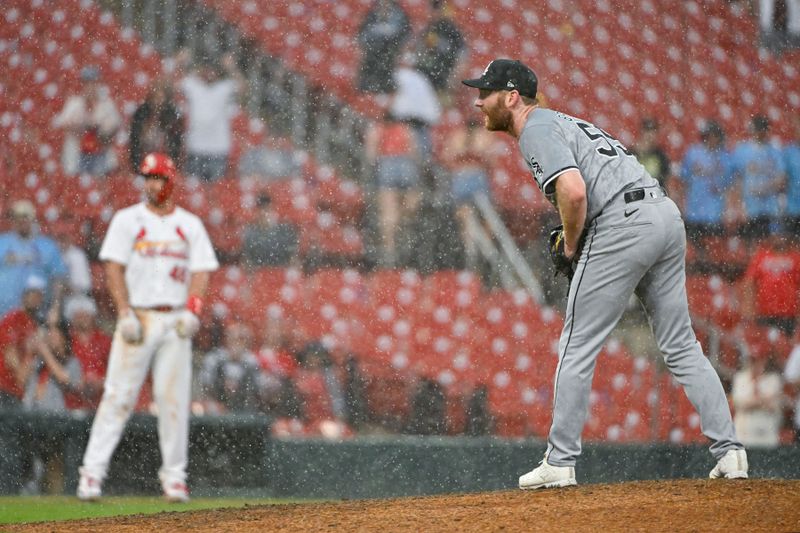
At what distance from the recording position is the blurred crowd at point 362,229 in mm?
7242

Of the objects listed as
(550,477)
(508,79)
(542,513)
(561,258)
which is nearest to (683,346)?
(561,258)

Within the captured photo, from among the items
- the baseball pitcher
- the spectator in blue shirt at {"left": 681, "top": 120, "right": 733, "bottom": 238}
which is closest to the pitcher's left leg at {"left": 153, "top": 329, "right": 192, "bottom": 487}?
the baseball pitcher

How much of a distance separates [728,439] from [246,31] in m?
4.59

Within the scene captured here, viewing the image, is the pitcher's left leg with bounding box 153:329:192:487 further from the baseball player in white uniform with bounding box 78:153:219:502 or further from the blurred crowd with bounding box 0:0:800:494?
the blurred crowd with bounding box 0:0:800:494

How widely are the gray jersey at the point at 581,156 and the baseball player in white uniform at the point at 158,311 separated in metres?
2.86

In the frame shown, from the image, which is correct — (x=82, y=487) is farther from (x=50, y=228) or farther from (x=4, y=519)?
(x=50, y=228)

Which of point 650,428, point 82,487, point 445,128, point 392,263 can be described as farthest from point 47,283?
point 650,428

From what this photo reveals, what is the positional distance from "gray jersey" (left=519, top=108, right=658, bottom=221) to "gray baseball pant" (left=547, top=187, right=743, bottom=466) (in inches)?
1.8

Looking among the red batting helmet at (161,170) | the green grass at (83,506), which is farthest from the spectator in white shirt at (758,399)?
the red batting helmet at (161,170)

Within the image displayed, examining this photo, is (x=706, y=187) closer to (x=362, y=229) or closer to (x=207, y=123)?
(x=362, y=229)

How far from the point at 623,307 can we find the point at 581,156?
1.68 ft

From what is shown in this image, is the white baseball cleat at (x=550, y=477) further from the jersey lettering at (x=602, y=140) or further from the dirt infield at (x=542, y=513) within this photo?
the jersey lettering at (x=602, y=140)

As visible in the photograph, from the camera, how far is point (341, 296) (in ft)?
25.0

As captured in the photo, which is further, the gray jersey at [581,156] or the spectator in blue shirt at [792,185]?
the spectator in blue shirt at [792,185]
